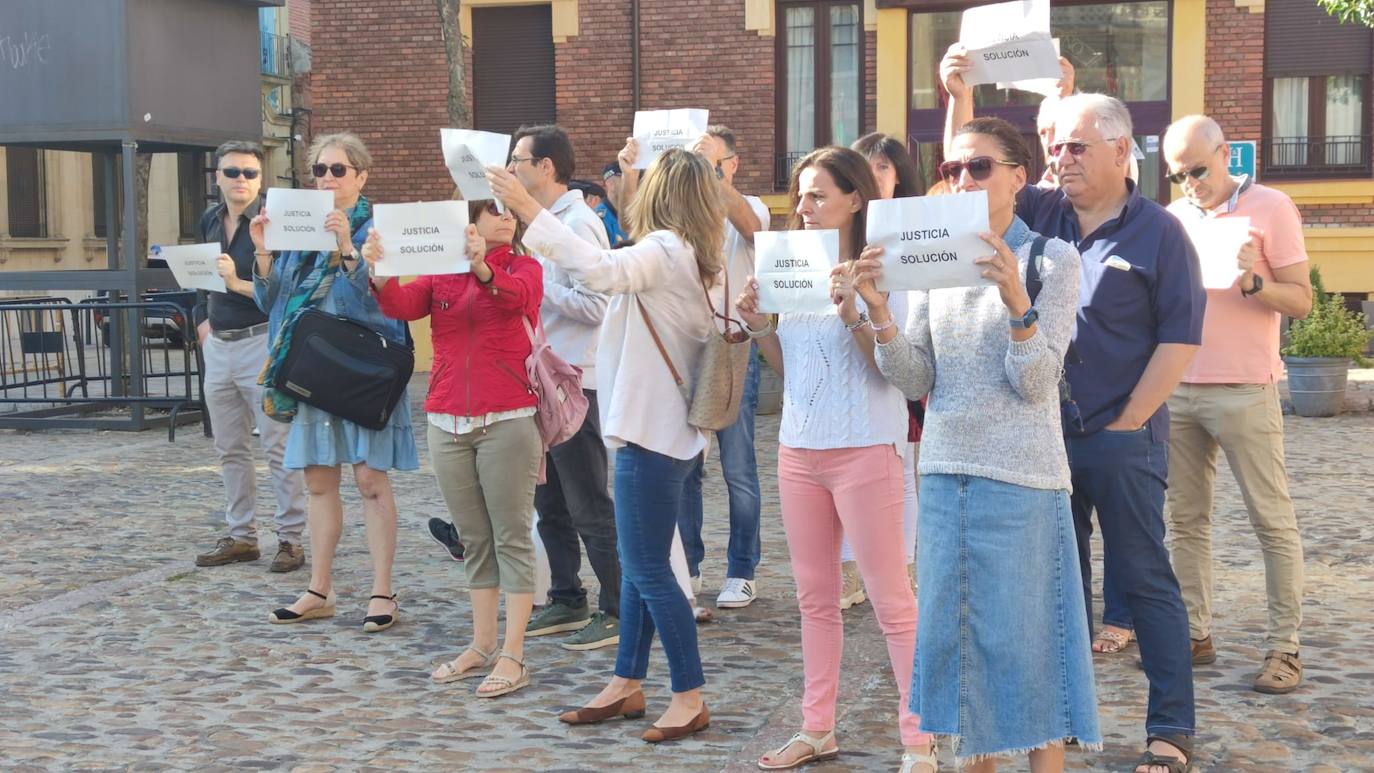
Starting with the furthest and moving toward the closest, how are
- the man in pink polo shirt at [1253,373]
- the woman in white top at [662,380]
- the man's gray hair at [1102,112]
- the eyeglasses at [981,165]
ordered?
the man in pink polo shirt at [1253,373]
the woman in white top at [662,380]
the man's gray hair at [1102,112]
the eyeglasses at [981,165]

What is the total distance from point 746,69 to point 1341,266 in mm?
8283

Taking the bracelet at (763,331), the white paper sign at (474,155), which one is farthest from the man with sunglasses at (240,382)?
the bracelet at (763,331)

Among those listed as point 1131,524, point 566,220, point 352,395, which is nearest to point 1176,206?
point 1131,524

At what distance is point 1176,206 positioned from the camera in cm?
619

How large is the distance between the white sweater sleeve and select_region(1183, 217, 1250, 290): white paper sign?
1.89 meters

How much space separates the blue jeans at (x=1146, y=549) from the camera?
181 inches

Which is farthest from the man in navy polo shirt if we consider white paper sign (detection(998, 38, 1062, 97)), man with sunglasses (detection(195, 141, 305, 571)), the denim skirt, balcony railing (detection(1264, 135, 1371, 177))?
balcony railing (detection(1264, 135, 1371, 177))

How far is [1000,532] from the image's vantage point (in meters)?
3.85

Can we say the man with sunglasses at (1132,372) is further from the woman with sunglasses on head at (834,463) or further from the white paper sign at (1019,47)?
the white paper sign at (1019,47)

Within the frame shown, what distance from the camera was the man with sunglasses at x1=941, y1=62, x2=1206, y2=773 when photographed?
14.9 feet

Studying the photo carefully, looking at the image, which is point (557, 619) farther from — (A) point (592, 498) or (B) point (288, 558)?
(B) point (288, 558)

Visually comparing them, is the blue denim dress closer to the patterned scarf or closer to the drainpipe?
the patterned scarf

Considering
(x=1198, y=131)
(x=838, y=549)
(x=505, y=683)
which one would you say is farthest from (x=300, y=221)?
(x=1198, y=131)

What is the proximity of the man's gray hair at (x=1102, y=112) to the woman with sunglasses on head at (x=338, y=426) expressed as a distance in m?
3.15
